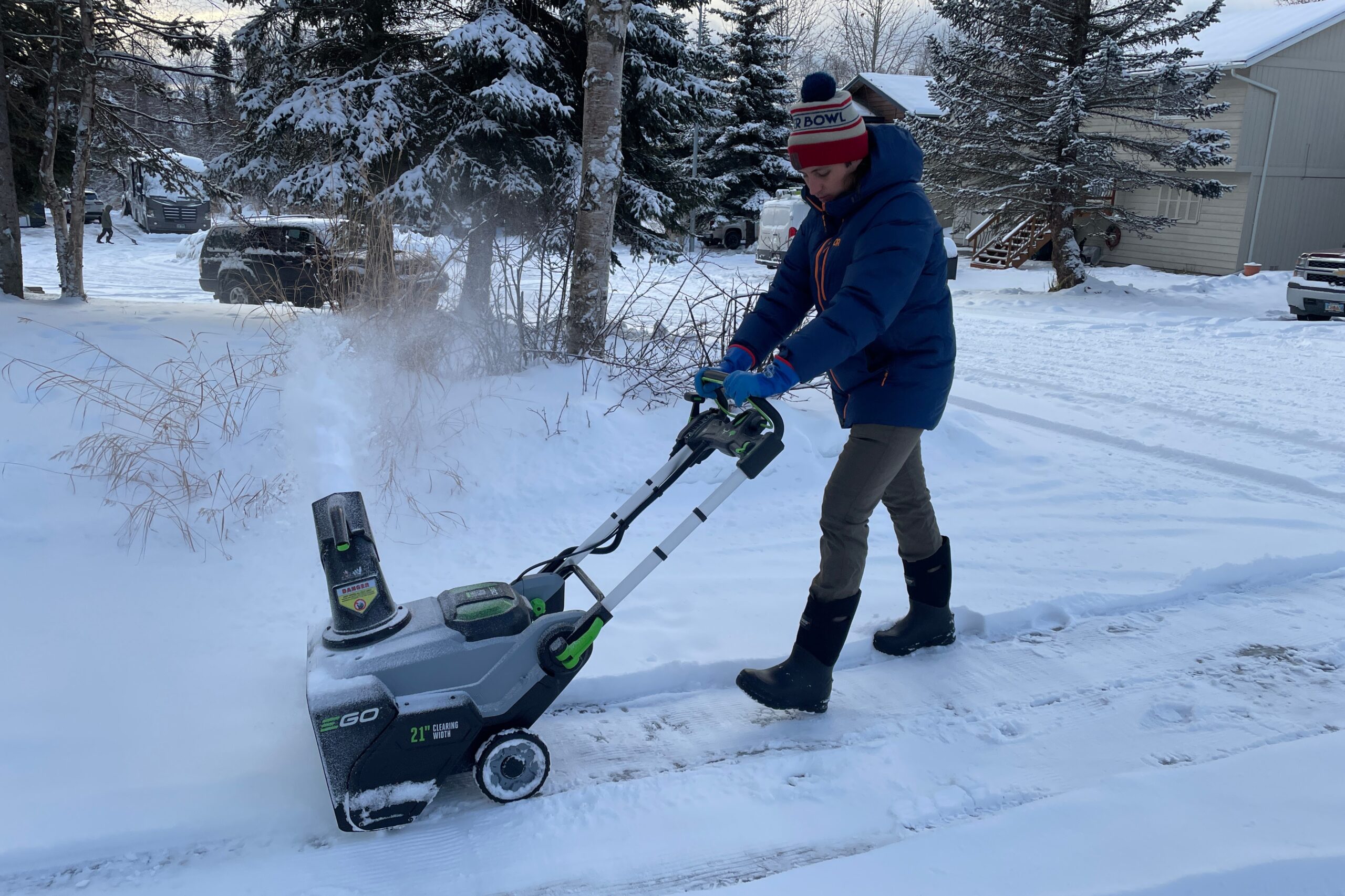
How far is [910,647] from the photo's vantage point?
347 centimetres

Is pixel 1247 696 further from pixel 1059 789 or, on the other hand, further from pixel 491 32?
pixel 491 32

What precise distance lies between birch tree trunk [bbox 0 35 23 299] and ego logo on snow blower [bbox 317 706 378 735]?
7.83m

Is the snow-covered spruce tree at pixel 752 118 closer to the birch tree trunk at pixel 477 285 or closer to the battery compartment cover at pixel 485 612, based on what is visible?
the birch tree trunk at pixel 477 285

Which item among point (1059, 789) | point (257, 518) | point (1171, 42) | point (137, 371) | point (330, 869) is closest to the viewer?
point (330, 869)

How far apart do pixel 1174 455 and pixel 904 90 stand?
24184 millimetres

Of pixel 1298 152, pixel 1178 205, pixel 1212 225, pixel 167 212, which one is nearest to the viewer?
pixel 1298 152

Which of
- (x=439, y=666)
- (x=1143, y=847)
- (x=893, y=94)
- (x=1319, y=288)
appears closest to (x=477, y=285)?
(x=439, y=666)

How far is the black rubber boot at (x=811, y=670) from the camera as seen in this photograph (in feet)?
9.81

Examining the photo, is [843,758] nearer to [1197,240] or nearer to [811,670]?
[811,670]

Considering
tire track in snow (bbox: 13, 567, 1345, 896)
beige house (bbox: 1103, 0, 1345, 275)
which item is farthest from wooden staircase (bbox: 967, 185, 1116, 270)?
tire track in snow (bbox: 13, 567, 1345, 896)

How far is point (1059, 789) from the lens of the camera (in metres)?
2.66

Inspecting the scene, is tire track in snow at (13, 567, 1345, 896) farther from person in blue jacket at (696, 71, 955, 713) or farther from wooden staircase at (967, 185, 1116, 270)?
wooden staircase at (967, 185, 1116, 270)

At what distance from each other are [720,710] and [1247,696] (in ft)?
6.04

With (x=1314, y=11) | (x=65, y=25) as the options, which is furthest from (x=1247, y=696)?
(x=1314, y=11)
